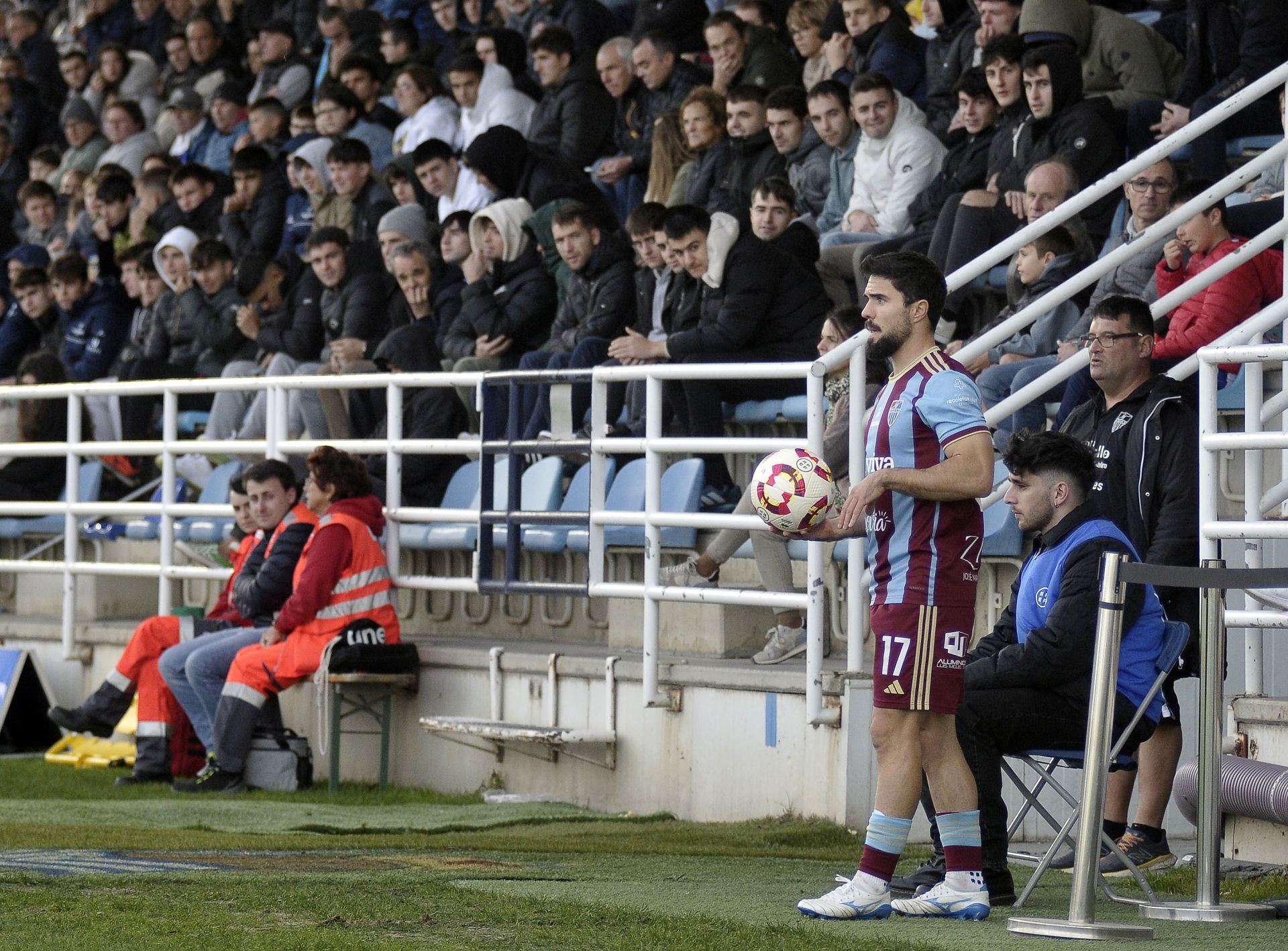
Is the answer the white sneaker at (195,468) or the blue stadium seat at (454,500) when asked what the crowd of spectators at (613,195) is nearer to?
the white sneaker at (195,468)

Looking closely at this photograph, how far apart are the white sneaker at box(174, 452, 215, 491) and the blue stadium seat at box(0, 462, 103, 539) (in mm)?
847

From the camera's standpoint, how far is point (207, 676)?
10.5 metres

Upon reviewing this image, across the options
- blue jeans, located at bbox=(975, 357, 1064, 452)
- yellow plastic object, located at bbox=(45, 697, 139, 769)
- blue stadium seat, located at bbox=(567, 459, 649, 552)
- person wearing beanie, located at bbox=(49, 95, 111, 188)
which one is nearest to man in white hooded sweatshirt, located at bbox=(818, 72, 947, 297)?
blue stadium seat, located at bbox=(567, 459, 649, 552)

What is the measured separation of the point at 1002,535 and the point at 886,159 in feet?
12.0

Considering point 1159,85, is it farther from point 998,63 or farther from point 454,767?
point 454,767

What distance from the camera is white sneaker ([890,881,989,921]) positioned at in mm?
5734

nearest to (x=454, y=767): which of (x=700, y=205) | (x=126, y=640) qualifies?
(x=126, y=640)

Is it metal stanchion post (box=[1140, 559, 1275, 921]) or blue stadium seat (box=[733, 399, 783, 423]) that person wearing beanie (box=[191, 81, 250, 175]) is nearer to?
blue stadium seat (box=[733, 399, 783, 423])

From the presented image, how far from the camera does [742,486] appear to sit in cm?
993

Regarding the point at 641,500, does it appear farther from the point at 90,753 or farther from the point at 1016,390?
the point at 90,753

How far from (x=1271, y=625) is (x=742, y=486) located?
12.4 feet

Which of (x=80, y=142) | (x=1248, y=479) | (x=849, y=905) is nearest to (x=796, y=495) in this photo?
(x=849, y=905)

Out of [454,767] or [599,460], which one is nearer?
[599,460]

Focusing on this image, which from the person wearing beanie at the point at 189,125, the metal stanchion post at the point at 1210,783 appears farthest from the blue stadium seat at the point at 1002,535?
the person wearing beanie at the point at 189,125
